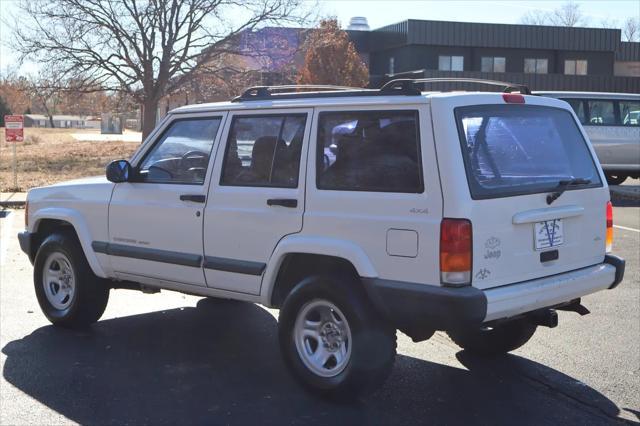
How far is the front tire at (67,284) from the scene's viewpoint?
20.9 ft

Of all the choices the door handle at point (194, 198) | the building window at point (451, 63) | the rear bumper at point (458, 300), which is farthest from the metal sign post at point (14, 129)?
the building window at point (451, 63)

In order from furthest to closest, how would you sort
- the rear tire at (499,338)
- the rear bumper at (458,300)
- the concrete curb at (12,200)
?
the concrete curb at (12,200) < the rear tire at (499,338) < the rear bumper at (458,300)

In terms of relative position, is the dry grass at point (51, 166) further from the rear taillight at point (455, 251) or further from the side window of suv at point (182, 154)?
the rear taillight at point (455, 251)

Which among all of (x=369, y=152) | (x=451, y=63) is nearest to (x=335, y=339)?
(x=369, y=152)

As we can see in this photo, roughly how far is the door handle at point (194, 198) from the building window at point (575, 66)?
4299 centimetres

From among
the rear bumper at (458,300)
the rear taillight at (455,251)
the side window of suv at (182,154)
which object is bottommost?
the rear bumper at (458,300)

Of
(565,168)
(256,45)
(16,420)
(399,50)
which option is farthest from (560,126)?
(399,50)

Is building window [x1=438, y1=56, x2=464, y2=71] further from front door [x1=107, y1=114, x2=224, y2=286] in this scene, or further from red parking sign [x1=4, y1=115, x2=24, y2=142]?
front door [x1=107, y1=114, x2=224, y2=286]

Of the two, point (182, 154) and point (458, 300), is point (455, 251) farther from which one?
point (182, 154)

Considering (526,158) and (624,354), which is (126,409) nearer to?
(526,158)

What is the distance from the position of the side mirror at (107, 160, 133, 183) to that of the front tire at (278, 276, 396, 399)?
179cm

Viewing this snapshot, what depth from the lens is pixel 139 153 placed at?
19.8ft

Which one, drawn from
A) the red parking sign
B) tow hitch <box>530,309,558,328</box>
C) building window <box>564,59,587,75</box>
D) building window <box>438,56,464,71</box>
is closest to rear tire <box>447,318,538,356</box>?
tow hitch <box>530,309,558,328</box>

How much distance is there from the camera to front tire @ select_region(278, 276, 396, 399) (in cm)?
457
